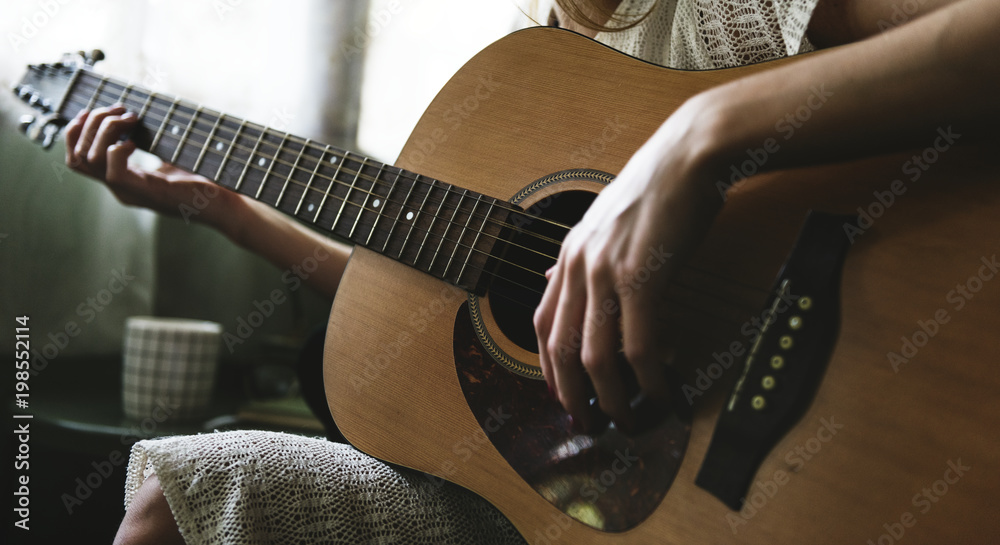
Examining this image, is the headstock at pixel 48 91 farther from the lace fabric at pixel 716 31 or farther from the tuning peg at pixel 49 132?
the lace fabric at pixel 716 31

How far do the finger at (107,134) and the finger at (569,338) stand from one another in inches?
34.7

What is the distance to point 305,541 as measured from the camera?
1.92ft

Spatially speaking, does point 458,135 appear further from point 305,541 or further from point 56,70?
point 56,70

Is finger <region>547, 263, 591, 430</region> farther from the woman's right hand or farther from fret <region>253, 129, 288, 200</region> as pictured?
the woman's right hand

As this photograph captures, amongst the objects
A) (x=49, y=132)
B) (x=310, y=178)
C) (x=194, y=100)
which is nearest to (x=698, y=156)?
(x=310, y=178)

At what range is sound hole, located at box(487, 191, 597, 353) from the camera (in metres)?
0.64

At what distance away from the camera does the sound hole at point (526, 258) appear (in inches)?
25.3

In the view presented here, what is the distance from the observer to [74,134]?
3.44 ft

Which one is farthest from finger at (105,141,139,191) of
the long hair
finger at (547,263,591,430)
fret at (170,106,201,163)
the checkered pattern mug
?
finger at (547,263,591,430)

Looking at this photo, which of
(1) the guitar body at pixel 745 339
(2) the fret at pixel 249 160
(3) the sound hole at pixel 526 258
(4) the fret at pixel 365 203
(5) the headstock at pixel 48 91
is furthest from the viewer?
(5) the headstock at pixel 48 91

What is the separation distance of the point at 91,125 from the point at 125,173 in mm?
93

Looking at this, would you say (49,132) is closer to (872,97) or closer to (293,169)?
(293,169)

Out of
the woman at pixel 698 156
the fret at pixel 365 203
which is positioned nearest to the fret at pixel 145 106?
the fret at pixel 365 203

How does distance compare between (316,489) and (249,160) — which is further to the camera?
(249,160)
